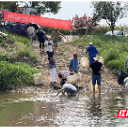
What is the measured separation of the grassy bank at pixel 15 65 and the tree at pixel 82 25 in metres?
11.3

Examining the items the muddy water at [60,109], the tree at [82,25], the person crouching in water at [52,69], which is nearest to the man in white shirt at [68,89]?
the muddy water at [60,109]

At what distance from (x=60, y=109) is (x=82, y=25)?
71.1ft

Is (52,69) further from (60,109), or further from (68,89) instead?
(60,109)

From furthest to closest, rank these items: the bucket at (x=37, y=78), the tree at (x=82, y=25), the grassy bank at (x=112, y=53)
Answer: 1. the tree at (x=82, y=25)
2. the grassy bank at (x=112, y=53)
3. the bucket at (x=37, y=78)

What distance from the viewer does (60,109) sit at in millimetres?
11773

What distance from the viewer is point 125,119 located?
1018 centimetres

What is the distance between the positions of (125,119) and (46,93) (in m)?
5.92

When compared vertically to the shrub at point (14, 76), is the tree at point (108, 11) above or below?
above

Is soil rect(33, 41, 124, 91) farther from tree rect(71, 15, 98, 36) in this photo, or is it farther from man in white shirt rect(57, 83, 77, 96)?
tree rect(71, 15, 98, 36)

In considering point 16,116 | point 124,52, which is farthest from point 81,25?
point 16,116

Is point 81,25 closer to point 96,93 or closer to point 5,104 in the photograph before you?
point 96,93

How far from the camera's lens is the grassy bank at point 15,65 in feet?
53.6

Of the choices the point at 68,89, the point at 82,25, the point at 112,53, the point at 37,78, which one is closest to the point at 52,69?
the point at 37,78

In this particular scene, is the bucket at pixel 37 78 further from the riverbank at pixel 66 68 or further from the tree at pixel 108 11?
the tree at pixel 108 11
